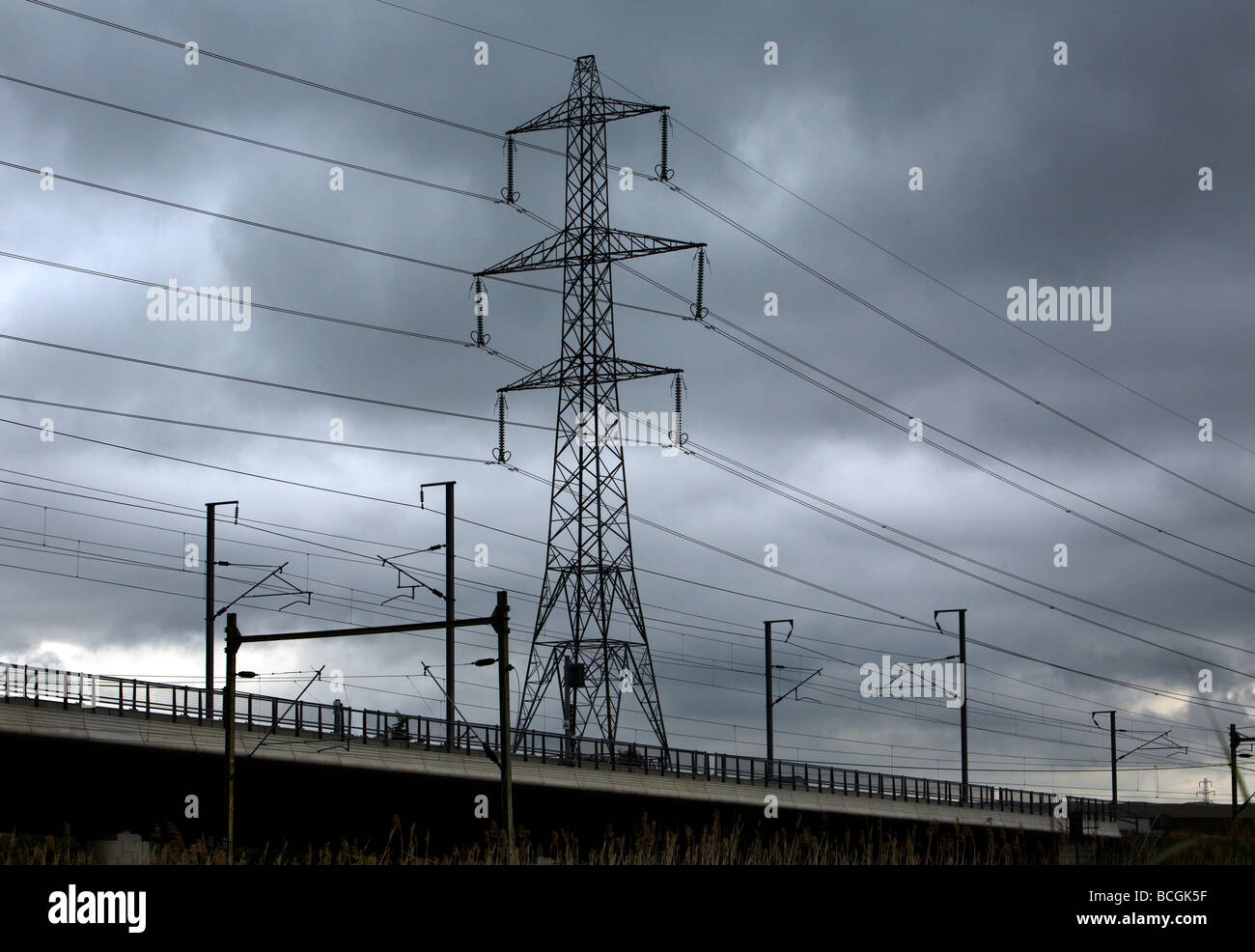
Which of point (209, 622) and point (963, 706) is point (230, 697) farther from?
point (963, 706)

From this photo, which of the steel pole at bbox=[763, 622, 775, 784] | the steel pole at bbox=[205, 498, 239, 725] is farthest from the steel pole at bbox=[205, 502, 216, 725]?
the steel pole at bbox=[763, 622, 775, 784]

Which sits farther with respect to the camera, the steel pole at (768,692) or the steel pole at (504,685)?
the steel pole at (768,692)

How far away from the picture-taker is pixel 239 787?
5341cm

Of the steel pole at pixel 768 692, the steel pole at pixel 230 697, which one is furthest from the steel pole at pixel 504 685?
the steel pole at pixel 768 692

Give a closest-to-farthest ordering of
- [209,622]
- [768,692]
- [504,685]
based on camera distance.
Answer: [504,685]
[209,622]
[768,692]

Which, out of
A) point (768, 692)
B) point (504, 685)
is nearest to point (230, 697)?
point (504, 685)

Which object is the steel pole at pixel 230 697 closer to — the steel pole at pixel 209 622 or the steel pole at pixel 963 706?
the steel pole at pixel 209 622

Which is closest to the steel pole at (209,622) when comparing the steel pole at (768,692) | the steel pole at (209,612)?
the steel pole at (209,612)

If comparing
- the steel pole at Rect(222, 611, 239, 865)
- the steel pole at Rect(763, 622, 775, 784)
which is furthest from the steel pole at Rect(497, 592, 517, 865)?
the steel pole at Rect(763, 622, 775, 784)

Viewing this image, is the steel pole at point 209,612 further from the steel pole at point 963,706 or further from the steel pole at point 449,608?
the steel pole at point 963,706

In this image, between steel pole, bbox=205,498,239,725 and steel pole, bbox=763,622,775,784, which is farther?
steel pole, bbox=763,622,775,784

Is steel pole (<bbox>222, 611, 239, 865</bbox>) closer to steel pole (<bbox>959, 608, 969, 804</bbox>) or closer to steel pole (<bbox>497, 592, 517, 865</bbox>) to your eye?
steel pole (<bbox>497, 592, 517, 865</bbox>)

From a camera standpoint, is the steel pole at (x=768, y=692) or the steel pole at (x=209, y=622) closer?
the steel pole at (x=209, y=622)
